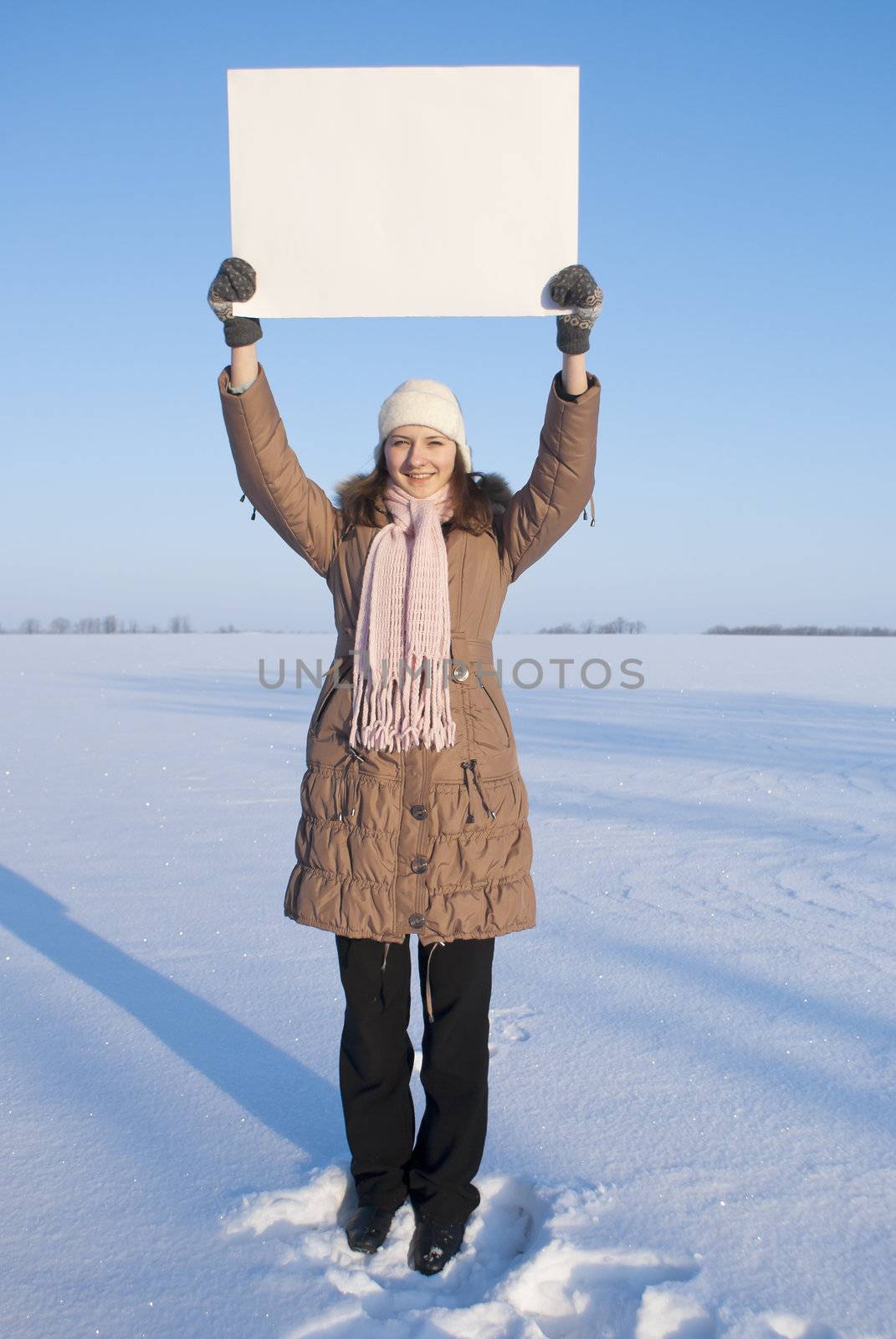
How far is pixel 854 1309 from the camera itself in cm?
149

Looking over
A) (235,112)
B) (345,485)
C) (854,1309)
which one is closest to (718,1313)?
(854,1309)

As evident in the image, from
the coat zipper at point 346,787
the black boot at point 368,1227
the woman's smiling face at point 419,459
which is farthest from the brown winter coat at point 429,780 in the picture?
the black boot at point 368,1227

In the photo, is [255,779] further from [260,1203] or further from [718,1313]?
[718,1313]

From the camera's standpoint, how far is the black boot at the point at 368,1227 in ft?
5.46

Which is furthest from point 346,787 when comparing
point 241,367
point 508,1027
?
point 508,1027

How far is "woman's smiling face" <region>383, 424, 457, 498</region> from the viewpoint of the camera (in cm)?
183

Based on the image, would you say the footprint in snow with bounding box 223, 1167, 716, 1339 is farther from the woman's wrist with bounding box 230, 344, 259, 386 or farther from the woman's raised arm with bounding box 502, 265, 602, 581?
the woman's wrist with bounding box 230, 344, 259, 386

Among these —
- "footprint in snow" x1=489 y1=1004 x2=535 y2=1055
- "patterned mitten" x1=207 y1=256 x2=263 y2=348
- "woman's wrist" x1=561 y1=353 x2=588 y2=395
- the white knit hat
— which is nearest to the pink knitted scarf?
the white knit hat

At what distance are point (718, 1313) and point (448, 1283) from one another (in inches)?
17.7

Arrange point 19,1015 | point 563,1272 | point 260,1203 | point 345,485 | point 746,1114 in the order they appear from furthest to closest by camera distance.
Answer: point 19,1015 < point 746,1114 < point 345,485 < point 260,1203 < point 563,1272

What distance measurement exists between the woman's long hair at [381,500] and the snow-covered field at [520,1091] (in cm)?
132

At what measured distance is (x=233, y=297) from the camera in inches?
68.0

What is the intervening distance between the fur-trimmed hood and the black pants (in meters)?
0.88

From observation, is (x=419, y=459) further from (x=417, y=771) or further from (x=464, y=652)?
(x=417, y=771)
